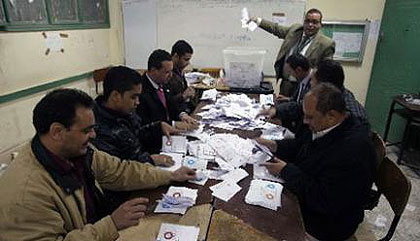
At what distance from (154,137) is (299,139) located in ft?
3.36

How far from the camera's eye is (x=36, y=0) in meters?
2.98

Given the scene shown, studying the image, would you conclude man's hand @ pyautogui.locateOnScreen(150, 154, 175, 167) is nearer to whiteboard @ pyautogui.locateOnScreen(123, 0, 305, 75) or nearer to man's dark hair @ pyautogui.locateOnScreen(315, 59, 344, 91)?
man's dark hair @ pyautogui.locateOnScreen(315, 59, 344, 91)

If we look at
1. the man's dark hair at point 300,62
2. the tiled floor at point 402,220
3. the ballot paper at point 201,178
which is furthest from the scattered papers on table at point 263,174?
the man's dark hair at point 300,62

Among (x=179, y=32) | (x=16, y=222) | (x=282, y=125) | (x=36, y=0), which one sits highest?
(x=36, y=0)

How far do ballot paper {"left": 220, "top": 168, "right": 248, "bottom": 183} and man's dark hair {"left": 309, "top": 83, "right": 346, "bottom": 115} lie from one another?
1.70ft

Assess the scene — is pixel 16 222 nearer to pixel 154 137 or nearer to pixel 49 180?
pixel 49 180

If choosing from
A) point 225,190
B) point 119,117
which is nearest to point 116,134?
point 119,117

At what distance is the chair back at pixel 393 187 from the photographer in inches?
56.4

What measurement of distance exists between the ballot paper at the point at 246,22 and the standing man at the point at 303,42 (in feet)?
0.28

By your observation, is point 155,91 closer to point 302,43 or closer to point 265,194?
point 265,194

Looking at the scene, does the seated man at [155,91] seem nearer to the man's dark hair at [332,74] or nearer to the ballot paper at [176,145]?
the ballot paper at [176,145]

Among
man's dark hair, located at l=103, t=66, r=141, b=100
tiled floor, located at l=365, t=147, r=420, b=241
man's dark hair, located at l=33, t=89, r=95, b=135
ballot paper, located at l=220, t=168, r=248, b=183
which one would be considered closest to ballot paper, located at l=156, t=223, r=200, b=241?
ballot paper, located at l=220, t=168, r=248, b=183

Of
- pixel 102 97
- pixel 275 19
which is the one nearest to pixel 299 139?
pixel 102 97

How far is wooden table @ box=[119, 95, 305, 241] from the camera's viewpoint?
3.76 feet
